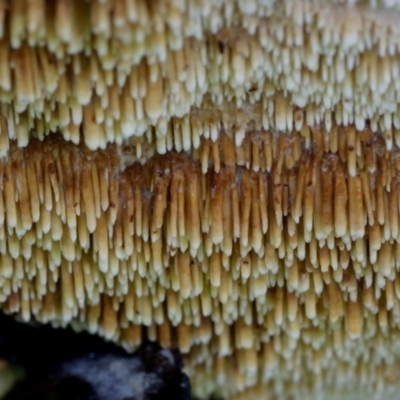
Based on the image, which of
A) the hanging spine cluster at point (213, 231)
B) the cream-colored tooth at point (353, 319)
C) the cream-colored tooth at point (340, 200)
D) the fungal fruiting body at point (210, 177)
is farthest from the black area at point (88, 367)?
the cream-colored tooth at point (340, 200)

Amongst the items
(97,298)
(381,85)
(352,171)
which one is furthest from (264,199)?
(97,298)

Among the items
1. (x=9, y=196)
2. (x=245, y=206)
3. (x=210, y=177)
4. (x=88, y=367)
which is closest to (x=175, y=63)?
(x=210, y=177)

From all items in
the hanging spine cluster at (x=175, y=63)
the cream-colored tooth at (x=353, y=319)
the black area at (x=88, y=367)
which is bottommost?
the black area at (x=88, y=367)

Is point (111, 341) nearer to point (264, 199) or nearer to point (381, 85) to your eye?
point (264, 199)

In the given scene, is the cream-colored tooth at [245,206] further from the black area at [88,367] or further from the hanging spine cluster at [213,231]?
the black area at [88,367]

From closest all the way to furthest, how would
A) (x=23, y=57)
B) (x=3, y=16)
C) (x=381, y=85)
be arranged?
(x=3, y=16) < (x=23, y=57) < (x=381, y=85)

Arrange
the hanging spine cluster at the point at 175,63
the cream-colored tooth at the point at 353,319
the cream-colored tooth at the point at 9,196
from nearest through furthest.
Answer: the hanging spine cluster at the point at 175,63 → the cream-colored tooth at the point at 9,196 → the cream-colored tooth at the point at 353,319

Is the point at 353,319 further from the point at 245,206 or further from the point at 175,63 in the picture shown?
the point at 175,63
